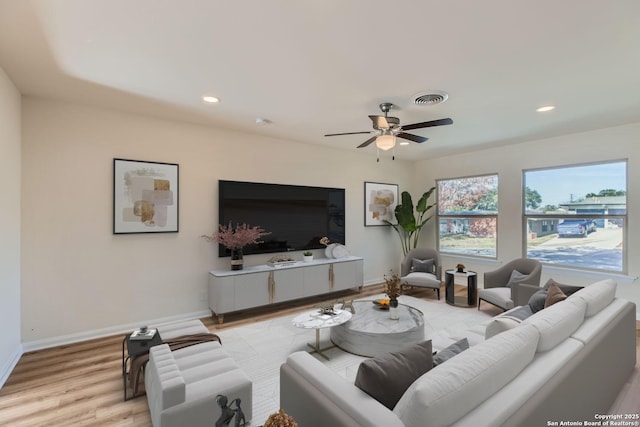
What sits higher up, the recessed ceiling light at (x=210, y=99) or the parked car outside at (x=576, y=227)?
the recessed ceiling light at (x=210, y=99)

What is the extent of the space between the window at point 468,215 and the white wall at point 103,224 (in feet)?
13.1

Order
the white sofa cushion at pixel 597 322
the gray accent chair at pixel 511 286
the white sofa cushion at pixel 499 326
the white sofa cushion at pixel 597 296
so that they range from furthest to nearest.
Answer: the gray accent chair at pixel 511 286
the white sofa cushion at pixel 597 296
the white sofa cushion at pixel 499 326
the white sofa cushion at pixel 597 322

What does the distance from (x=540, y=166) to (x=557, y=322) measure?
4.15 metres

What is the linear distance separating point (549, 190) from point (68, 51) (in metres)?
6.35

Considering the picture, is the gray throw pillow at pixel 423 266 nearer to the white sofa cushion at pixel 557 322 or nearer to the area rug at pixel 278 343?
the area rug at pixel 278 343

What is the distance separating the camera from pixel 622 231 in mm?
4227

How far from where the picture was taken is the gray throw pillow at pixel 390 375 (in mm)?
1299

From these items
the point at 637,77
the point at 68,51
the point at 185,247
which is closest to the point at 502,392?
the point at 637,77

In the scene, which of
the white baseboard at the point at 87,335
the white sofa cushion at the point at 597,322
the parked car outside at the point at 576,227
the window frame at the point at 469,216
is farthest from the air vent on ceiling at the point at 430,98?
the white baseboard at the point at 87,335

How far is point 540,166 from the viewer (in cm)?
494

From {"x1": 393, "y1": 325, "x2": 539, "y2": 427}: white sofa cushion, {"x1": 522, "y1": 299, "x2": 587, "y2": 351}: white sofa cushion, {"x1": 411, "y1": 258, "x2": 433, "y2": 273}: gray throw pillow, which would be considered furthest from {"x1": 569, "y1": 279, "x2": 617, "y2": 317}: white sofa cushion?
{"x1": 411, "y1": 258, "x2": 433, "y2": 273}: gray throw pillow

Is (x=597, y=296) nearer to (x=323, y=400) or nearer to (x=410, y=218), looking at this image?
(x=323, y=400)

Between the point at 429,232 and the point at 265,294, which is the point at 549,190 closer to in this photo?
the point at 429,232

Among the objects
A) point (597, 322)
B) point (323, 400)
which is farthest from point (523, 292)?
point (323, 400)
